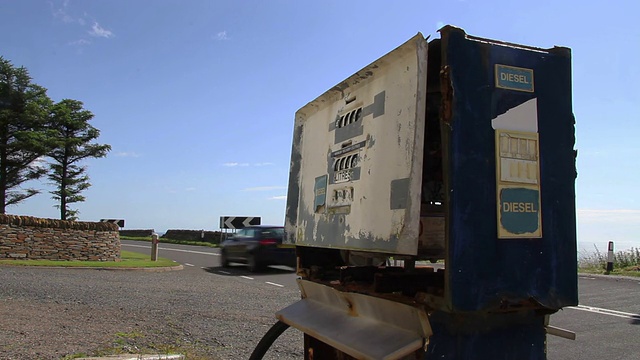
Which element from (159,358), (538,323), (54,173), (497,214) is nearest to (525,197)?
(497,214)

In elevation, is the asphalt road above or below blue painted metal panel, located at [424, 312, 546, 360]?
below

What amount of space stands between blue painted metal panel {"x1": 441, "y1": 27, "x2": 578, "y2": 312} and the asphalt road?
4483mm

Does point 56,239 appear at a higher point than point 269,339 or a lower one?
higher

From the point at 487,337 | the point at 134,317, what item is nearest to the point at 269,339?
the point at 487,337

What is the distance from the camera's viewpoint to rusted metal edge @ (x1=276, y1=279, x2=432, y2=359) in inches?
79.7

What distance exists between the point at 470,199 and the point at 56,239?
17.9 m

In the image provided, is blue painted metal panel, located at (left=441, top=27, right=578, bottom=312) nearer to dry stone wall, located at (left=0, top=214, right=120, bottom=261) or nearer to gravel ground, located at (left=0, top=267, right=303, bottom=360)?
gravel ground, located at (left=0, top=267, right=303, bottom=360)

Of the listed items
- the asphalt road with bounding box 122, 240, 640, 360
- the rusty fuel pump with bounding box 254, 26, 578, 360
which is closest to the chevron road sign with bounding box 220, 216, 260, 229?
the asphalt road with bounding box 122, 240, 640, 360

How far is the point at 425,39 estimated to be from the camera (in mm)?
2076

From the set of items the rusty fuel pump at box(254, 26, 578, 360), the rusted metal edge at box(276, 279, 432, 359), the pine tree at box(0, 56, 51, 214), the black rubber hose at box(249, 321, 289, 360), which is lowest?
the black rubber hose at box(249, 321, 289, 360)

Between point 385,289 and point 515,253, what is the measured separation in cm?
66

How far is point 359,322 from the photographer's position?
246cm

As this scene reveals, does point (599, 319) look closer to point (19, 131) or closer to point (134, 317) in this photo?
point (134, 317)

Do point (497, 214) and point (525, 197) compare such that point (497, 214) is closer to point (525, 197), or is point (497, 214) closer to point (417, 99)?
point (525, 197)
